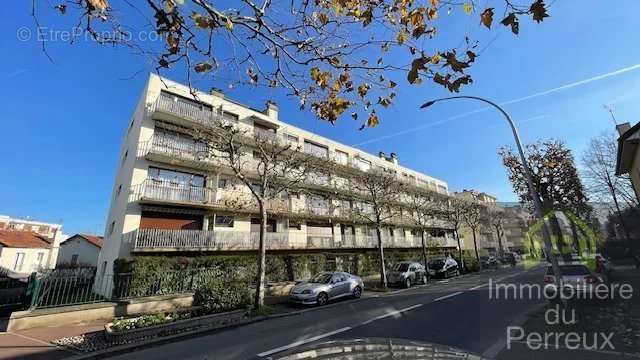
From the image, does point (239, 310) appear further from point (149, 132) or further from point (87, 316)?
point (149, 132)

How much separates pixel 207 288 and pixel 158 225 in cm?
749

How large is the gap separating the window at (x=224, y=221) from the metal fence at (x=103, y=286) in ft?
12.6

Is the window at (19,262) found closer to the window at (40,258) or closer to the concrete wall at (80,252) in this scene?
the window at (40,258)

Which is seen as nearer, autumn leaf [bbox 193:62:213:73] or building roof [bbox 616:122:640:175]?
autumn leaf [bbox 193:62:213:73]

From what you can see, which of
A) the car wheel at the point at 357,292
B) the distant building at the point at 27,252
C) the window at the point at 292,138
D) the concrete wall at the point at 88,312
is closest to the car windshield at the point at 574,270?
the car wheel at the point at 357,292

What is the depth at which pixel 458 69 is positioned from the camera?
322 centimetres

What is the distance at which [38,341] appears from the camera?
8.73 meters

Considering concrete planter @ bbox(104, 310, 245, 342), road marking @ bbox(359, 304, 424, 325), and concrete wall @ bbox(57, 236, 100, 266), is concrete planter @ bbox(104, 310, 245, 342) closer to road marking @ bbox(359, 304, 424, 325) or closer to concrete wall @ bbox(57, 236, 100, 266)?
road marking @ bbox(359, 304, 424, 325)

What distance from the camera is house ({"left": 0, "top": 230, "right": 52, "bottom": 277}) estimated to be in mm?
30828

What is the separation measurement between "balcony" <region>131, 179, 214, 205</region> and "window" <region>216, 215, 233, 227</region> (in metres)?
1.43

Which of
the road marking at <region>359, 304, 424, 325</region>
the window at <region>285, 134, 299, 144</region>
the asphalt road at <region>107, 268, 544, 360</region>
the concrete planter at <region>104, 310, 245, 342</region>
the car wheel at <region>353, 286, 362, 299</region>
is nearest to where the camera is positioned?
the asphalt road at <region>107, 268, 544, 360</region>

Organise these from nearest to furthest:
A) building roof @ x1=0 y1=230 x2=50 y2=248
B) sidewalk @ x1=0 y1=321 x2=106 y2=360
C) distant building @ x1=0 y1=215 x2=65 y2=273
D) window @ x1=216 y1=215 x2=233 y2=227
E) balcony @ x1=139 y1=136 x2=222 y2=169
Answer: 1. sidewalk @ x1=0 y1=321 x2=106 y2=360
2. balcony @ x1=139 y1=136 x2=222 y2=169
3. window @ x1=216 y1=215 x2=233 y2=227
4. distant building @ x1=0 y1=215 x2=65 y2=273
5. building roof @ x1=0 y1=230 x2=50 y2=248

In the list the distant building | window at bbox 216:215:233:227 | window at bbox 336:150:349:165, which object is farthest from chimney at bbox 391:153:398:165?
the distant building

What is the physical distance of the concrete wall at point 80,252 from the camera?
3116cm
